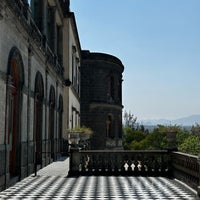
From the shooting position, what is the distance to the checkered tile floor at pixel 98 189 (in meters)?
9.10

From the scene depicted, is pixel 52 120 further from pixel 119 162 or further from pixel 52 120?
pixel 119 162

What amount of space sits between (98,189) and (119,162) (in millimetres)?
3745

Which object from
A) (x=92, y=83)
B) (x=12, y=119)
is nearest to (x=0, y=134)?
(x=12, y=119)

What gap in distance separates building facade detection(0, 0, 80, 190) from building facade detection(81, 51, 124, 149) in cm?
1298

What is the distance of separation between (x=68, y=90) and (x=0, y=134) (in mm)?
16050

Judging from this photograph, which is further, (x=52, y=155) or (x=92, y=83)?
(x=92, y=83)

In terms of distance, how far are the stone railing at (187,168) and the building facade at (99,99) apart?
73.4 feet

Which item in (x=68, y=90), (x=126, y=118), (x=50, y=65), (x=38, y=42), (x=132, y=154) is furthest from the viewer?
(x=126, y=118)

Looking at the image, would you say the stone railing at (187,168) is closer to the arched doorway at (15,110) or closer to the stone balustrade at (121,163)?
the stone balustrade at (121,163)

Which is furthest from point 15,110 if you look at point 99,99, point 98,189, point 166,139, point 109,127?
point 109,127

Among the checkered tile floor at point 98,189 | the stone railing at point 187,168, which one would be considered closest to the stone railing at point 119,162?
the stone railing at point 187,168

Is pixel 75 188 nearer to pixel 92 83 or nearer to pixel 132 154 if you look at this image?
pixel 132 154

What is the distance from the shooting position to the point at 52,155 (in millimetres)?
20312

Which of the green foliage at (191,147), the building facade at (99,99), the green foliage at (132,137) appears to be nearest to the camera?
the green foliage at (191,147)
